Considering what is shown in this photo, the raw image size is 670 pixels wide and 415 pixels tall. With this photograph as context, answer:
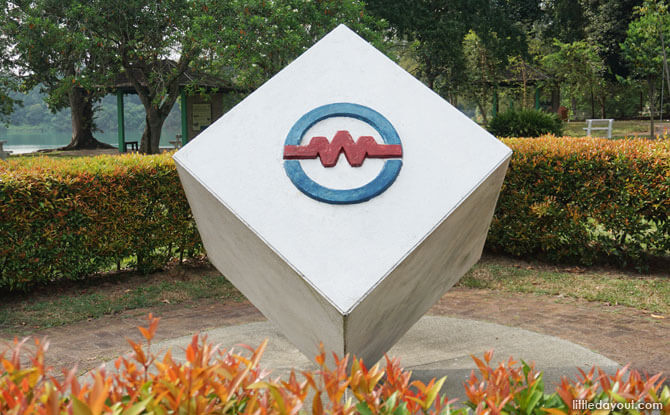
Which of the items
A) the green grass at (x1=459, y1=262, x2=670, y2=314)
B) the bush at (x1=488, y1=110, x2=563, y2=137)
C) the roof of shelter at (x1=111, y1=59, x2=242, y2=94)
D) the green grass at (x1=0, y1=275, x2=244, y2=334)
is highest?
the roof of shelter at (x1=111, y1=59, x2=242, y2=94)

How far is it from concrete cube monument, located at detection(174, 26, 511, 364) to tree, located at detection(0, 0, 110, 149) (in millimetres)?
14594

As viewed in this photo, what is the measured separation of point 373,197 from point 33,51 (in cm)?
1729

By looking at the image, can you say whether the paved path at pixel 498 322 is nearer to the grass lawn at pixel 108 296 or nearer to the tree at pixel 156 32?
the grass lawn at pixel 108 296

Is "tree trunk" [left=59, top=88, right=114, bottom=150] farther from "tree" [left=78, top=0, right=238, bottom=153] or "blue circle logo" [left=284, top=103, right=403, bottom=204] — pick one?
"blue circle logo" [left=284, top=103, right=403, bottom=204]

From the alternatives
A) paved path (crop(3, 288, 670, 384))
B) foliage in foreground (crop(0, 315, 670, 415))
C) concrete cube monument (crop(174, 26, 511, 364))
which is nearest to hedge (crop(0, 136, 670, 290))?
paved path (crop(3, 288, 670, 384))

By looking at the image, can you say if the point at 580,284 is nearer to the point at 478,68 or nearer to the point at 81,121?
the point at 478,68

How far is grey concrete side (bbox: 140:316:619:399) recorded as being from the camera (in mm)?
4320

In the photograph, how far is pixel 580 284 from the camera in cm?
703

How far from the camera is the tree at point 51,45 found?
16.7 metres

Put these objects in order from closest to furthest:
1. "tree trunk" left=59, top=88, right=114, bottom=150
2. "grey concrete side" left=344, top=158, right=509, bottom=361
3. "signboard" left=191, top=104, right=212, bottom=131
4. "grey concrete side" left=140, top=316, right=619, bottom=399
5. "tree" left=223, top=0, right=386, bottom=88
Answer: "grey concrete side" left=344, top=158, right=509, bottom=361, "grey concrete side" left=140, top=316, right=619, bottom=399, "tree" left=223, top=0, right=386, bottom=88, "signboard" left=191, top=104, right=212, bottom=131, "tree trunk" left=59, top=88, right=114, bottom=150

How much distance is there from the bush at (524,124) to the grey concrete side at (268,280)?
1137cm

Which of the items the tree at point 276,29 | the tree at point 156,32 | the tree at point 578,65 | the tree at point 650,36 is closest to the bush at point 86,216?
the tree at point 276,29

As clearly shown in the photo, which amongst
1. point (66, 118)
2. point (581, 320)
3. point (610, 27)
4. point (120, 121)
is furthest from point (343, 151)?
point (66, 118)

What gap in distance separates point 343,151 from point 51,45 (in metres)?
16.4
